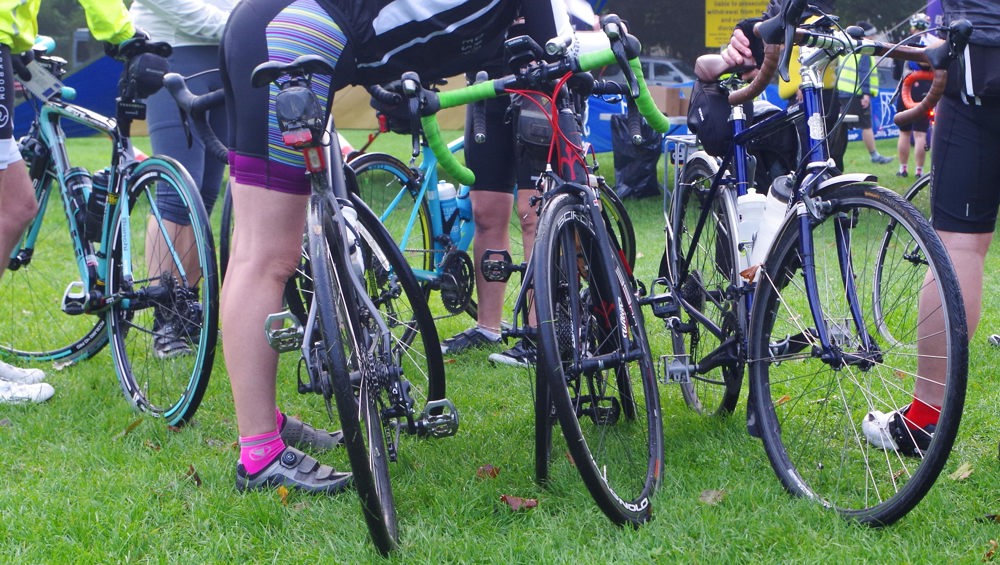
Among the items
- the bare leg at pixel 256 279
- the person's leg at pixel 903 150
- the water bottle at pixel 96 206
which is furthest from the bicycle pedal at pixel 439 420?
the person's leg at pixel 903 150

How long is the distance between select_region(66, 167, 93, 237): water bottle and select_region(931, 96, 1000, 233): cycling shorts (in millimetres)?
3119

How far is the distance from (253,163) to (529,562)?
1242 millimetres

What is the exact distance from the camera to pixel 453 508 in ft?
8.96

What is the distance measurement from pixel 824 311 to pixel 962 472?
2.34ft

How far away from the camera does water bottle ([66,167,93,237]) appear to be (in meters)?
4.00

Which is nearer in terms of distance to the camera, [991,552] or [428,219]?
[991,552]

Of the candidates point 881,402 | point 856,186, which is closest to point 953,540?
point 881,402

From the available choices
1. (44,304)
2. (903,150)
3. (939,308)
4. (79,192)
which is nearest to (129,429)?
(79,192)

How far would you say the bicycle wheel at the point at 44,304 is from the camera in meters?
4.31

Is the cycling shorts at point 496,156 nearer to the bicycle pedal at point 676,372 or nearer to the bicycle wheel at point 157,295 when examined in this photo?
the bicycle wheel at point 157,295

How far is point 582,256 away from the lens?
2693 millimetres

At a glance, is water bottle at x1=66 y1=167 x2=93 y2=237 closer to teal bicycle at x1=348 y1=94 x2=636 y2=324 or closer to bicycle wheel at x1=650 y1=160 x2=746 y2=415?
teal bicycle at x1=348 y1=94 x2=636 y2=324

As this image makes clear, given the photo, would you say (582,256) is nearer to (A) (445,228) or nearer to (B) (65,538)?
(B) (65,538)

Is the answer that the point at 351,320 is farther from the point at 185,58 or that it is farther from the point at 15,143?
the point at 185,58
